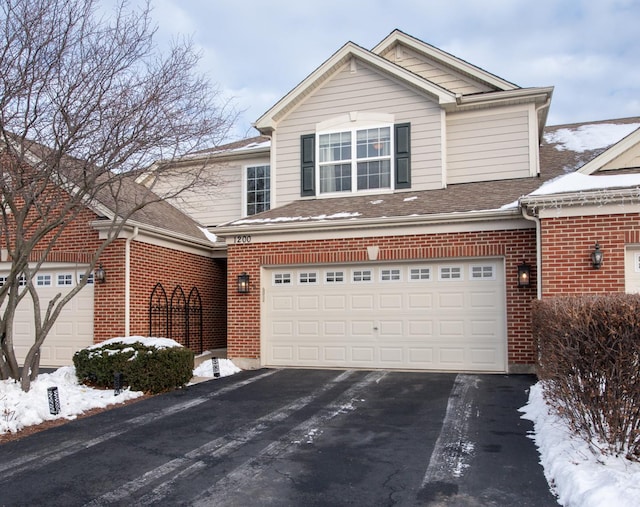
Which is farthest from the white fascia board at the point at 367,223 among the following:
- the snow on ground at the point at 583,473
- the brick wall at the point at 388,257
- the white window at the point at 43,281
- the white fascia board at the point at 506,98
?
the snow on ground at the point at 583,473

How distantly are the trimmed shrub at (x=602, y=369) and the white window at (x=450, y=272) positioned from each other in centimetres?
597

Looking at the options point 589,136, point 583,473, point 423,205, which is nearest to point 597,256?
point 423,205

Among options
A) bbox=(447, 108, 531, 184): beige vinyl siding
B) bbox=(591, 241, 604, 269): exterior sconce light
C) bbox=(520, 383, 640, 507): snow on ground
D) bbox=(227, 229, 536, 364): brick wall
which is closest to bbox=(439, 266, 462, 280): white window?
bbox=(227, 229, 536, 364): brick wall

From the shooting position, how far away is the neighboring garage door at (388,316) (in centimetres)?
1098

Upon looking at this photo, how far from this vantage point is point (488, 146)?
13.4m

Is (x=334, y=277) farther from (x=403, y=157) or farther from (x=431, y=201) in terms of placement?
(x=403, y=157)

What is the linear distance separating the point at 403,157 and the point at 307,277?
383cm

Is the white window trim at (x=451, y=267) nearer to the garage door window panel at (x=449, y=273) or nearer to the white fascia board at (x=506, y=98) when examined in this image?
the garage door window panel at (x=449, y=273)

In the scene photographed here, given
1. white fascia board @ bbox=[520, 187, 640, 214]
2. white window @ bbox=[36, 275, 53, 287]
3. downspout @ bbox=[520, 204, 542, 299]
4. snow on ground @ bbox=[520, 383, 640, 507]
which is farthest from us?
white window @ bbox=[36, 275, 53, 287]

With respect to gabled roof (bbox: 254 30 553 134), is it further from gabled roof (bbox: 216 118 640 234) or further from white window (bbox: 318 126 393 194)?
gabled roof (bbox: 216 118 640 234)

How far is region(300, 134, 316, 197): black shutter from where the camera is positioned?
554 inches

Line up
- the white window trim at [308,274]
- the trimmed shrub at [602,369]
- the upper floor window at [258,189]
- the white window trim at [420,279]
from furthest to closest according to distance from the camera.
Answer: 1. the upper floor window at [258,189]
2. the white window trim at [308,274]
3. the white window trim at [420,279]
4. the trimmed shrub at [602,369]

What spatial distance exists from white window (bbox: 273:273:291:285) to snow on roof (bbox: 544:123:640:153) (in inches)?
328

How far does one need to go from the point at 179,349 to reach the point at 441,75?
9775 mm
